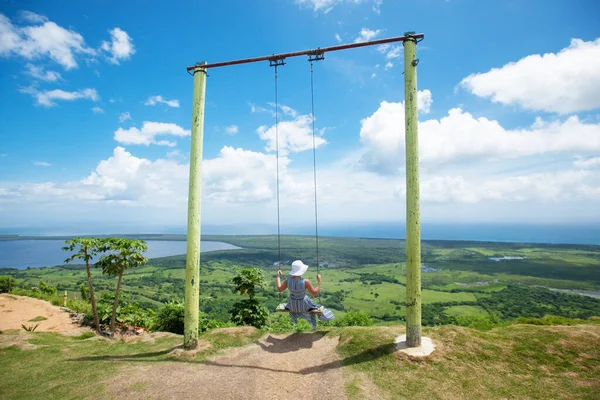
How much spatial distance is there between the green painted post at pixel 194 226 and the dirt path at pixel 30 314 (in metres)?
8.29

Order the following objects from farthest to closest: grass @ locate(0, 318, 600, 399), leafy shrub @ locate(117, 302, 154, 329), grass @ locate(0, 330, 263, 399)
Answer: leafy shrub @ locate(117, 302, 154, 329)
grass @ locate(0, 330, 263, 399)
grass @ locate(0, 318, 600, 399)

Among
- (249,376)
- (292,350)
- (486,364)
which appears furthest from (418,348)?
(249,376)

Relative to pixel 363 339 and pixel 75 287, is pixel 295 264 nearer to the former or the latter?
pixel 363 339

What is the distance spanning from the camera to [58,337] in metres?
10.6

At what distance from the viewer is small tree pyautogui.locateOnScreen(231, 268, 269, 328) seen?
551 inches

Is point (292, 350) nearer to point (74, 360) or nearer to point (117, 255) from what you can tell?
point (74, 360)

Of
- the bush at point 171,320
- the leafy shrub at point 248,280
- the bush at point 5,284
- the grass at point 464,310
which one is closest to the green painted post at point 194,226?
the leafy shrub at point 248,280

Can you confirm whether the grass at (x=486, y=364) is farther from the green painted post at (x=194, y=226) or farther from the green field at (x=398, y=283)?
the green field at (x=398, y=283)

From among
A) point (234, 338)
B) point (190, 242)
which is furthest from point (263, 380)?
point (190, 242)

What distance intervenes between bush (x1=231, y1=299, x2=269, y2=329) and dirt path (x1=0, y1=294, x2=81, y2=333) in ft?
22.9

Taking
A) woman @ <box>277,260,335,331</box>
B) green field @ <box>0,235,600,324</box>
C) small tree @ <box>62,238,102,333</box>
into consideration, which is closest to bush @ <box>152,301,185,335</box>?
small tree @ <box>62,238,102,333</box>

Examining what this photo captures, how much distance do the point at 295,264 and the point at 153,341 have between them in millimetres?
5645

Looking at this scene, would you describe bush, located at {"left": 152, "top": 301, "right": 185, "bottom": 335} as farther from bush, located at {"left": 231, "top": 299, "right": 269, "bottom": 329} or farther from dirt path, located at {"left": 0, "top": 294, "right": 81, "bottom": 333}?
dirt path, located at {"left": 0, "top": 294, "right": 81, "bottom": 333}

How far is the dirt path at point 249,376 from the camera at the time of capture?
6246mm
